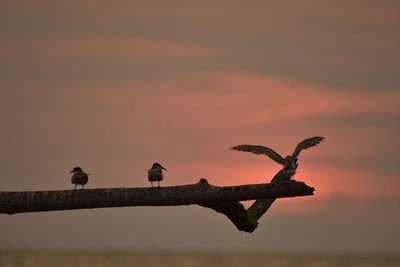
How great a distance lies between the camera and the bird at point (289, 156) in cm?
1720

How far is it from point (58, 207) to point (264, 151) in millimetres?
4267

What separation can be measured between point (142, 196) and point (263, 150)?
11.4ft

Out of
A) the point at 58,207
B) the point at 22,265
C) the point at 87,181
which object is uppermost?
the point at 22,265

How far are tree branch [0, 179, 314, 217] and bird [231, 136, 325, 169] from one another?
5.95 ft

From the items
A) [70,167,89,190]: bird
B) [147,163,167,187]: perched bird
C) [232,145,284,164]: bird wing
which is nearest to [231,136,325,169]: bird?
[232,145,284,164]: bird wing

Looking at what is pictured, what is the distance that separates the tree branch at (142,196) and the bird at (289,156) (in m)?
1.81

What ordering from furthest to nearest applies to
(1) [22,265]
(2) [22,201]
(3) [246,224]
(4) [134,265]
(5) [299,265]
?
(5) [299,265]
(4) [134,265]
(1) [22,265]
(3) [246,224]
(2) [22,201]

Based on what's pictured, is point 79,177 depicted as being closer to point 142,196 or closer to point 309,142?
point 142,196

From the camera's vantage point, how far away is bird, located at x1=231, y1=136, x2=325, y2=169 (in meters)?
17.2

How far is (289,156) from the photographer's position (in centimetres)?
1741

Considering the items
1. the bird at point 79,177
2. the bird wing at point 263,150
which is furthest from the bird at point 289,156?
the bird at point 79,177

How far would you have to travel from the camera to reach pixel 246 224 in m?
17.6

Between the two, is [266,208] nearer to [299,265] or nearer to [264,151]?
[264,151]

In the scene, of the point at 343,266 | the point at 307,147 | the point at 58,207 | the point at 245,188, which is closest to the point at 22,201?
the point at 58,207
